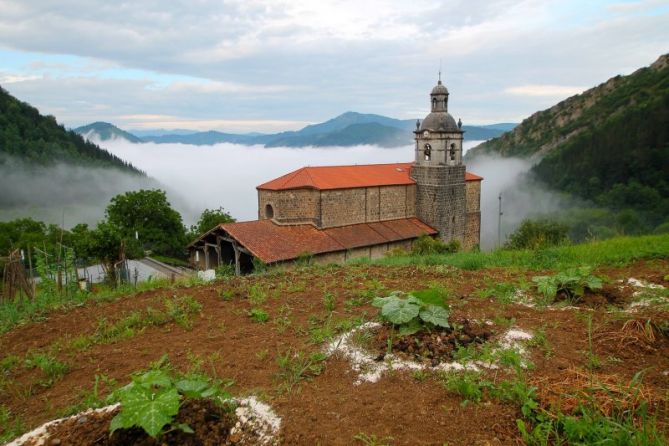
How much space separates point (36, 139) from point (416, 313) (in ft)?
358

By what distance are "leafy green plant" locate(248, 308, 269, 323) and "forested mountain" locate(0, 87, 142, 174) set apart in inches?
3940

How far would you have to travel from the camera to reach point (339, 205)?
28016mm

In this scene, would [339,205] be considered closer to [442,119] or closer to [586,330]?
[442,119]

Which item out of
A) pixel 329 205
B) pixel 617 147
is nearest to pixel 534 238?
pixel 329 205

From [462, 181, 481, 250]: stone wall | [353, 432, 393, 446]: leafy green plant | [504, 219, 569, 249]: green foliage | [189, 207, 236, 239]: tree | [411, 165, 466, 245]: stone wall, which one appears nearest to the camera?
[353, 432, 393, 446]: leafy green plant

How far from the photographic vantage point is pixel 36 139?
92.4 meters

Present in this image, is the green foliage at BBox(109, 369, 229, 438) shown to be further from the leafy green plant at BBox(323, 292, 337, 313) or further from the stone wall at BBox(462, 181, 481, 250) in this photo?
the stone wall at BBox(462, 181, 481, 250)

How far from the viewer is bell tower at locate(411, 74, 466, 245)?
3177 centimetres

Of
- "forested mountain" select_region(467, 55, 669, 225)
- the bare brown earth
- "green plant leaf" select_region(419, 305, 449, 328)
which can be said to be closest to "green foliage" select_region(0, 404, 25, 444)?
the bare brown earth

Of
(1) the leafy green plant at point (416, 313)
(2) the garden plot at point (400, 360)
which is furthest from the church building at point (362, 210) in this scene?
(2) the garden plot at point (400, 360)

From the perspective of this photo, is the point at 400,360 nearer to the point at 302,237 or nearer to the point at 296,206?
the point at 302,237

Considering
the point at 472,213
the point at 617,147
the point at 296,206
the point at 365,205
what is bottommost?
the point at 472,213

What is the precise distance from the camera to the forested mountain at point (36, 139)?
8706 cm

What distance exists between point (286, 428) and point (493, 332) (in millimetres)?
2637
